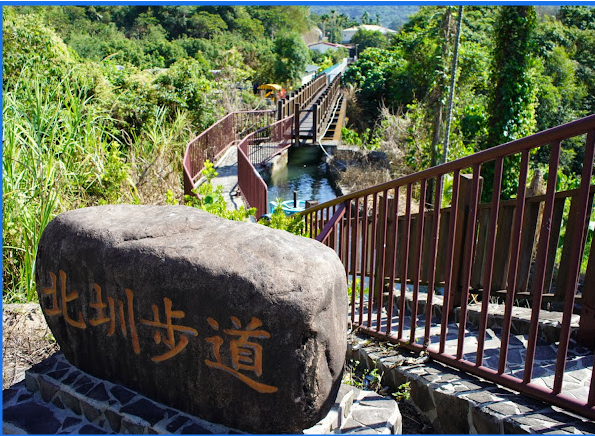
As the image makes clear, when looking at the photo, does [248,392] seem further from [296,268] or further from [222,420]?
[296,268]

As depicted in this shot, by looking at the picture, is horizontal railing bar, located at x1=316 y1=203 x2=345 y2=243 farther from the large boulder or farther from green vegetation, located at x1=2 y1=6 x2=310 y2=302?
green vegetation, located at x1=2 y1=6 x2=310 y2=302

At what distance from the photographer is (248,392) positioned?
8.65ft

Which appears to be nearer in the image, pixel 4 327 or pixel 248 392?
pixel 248 392

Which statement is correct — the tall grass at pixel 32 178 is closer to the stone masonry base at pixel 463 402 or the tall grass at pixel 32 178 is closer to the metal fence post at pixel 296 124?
the stone masonry base at pixel 463 402

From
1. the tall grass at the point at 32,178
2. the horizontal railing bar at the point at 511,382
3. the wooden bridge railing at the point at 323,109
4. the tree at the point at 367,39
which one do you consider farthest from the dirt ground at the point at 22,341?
the tree at the point at 367,39

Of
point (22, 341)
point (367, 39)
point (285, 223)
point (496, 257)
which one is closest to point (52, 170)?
point (22, 341)

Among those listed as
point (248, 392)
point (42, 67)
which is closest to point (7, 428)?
point (248, 392)

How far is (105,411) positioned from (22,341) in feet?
5.34

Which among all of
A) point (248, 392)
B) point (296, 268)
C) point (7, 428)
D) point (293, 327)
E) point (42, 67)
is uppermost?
point (42, 67)

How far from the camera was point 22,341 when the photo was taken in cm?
419

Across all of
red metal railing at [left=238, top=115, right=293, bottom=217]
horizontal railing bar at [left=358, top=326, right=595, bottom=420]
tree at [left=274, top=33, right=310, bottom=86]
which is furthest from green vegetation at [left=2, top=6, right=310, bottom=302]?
tree at [left=274, top=33, right=310, bottom=86]

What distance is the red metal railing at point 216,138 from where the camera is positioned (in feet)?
30.6

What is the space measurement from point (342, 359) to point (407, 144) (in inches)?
486

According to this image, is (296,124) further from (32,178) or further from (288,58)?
(288,58)
